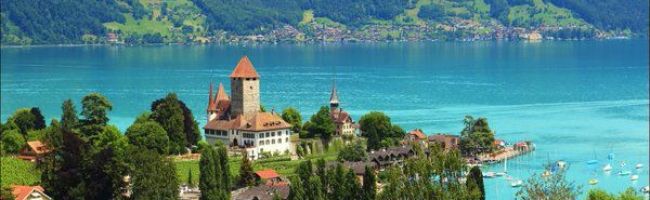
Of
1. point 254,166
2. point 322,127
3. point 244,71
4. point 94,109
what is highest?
point 244,71

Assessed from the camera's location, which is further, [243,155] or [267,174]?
[243,155]

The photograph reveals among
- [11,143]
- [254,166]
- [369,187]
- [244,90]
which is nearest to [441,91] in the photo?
[244,90]

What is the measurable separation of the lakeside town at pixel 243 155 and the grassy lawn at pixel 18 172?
0.60 metres

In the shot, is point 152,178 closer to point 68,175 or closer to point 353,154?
point 68,175

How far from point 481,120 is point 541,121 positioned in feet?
67.9

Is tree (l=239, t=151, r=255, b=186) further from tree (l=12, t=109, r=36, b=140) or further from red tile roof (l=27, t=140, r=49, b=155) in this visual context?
tree (l=12, t=109, r=36, b=140)

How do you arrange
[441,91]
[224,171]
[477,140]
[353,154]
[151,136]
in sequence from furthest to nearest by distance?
[441,91], [477,140], [353,154], [151,136], [224,171]

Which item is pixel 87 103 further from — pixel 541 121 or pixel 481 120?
pixel 541 121

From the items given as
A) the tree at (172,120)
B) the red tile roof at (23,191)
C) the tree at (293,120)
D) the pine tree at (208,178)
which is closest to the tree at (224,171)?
the pine tree at (208,178)

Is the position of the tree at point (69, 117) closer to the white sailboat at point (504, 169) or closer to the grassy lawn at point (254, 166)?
the grassy lawn at point (254, 166)

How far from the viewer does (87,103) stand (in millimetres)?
60750

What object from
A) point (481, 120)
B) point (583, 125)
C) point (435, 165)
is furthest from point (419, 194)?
→ point (583, 125)

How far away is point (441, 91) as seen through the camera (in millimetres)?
118062

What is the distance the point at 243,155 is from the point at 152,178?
47.7 ft
